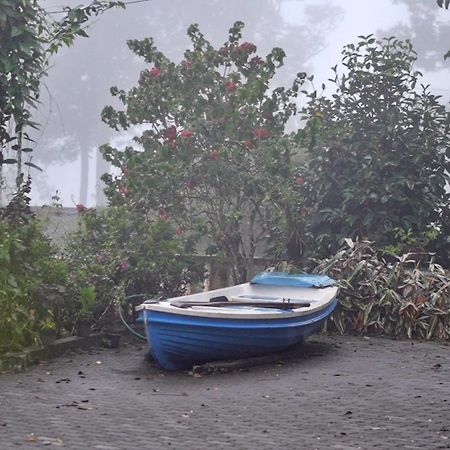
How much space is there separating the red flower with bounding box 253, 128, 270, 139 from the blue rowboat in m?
4.44

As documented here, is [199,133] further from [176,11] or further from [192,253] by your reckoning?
[176,11]

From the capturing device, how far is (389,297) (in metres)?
15.5

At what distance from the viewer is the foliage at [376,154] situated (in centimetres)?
1766

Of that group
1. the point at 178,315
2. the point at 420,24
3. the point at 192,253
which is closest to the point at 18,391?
the point at 178,315

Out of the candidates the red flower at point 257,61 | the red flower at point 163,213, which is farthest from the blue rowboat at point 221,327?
the red flower at point 257,61

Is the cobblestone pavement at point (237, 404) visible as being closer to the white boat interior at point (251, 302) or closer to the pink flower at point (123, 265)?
the white boat interior at point (251, 302)

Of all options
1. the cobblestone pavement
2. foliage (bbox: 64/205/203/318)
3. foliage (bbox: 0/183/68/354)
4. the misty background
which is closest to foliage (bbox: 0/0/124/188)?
foliage (bbox: 0/183/68/354)

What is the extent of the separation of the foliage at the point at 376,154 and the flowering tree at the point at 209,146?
82 centimetres

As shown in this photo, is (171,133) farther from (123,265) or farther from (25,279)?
(25,279)

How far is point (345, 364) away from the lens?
12.1 metres

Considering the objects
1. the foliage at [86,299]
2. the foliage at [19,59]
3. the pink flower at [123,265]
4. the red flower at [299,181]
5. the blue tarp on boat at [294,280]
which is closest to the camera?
the foliage at [19,59]

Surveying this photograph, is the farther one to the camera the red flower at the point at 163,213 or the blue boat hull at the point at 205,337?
the red flower at the point at 163,213

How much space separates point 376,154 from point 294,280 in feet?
13.4

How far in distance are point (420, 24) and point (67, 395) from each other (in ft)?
153
